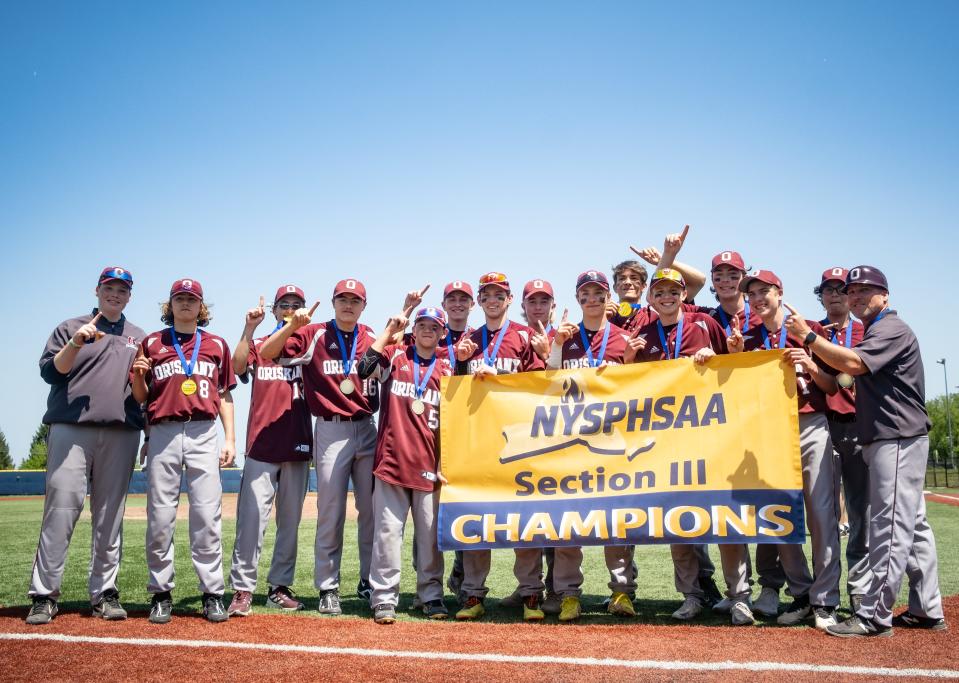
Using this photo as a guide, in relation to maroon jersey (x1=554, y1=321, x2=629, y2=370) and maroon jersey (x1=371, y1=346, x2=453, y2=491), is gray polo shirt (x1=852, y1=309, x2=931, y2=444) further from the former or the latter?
maroon jersey (x1=371, y1=346, x2=453, y2=491)

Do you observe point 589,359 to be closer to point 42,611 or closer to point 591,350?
point 591,350

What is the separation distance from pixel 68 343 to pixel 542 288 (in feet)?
13.3

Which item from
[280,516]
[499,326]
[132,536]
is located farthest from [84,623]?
[132,536]

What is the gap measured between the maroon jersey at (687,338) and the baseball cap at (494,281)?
1306mm

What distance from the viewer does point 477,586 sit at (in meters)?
6.27

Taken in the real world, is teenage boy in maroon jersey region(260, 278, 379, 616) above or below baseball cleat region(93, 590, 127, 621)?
above

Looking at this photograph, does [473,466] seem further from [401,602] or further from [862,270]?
[862,270]

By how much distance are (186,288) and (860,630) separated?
580cm

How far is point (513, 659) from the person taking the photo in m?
4.54

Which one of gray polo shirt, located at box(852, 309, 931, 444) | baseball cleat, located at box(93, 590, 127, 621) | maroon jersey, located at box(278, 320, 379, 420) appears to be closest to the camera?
gray polo shirt, located at box(852, 309, 931, 444)

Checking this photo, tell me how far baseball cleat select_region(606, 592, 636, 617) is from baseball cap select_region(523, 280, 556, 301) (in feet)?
9.06

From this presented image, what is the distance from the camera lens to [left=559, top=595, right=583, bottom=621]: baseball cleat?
19.2 feet

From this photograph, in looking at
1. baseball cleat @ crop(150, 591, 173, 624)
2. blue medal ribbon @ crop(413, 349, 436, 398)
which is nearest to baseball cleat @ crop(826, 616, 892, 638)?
blue medal ribbon @ crop(413, 349, 436, 398)

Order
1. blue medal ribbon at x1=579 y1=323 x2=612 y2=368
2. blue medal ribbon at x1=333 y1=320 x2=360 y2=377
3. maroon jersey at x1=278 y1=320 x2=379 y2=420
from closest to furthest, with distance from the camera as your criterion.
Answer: blue medal ribbon at x1=579 y1=323 x2=612 y2=368
maroon jersey at x1=278 y1=320 x2=379 y2=420
blue medal ribbon at x1=333 y1=320 x2=360 y2=377
